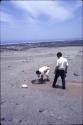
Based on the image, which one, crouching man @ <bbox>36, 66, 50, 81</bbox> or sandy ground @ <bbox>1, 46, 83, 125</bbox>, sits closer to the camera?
sandy ground @ <bbox>1, 46, 83, 125</bbox>

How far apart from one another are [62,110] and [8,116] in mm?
2022

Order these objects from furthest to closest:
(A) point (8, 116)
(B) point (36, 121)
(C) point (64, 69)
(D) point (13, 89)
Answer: (D) point (13, 89) < (C) point (64, 69) < (A) point (8, 116) < (B) point (36, 121)

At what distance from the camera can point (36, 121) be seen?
7.32 meters

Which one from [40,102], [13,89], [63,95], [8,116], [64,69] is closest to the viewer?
[8,116]

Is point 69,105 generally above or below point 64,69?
below

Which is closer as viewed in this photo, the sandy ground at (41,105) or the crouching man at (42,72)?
the sandy ground at (41,105)

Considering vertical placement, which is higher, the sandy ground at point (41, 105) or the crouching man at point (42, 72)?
the crouching man at point (42, 72)

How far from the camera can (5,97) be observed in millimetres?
10391

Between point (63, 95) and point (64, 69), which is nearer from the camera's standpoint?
point (63, 95)

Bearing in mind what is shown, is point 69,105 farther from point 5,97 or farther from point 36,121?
point 5,97

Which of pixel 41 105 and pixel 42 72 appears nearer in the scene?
pixel 41 105

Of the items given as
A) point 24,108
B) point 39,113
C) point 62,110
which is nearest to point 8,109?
point 24,108

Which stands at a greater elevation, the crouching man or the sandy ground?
the crouching man

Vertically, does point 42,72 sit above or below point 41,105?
above
